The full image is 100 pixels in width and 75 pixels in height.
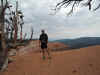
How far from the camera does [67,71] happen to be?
4375 millimetres

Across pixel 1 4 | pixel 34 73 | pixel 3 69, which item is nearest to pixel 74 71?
pixel 34 73

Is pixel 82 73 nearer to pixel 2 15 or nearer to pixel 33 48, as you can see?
pixel 2 15

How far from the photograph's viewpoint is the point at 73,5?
18.2 ft

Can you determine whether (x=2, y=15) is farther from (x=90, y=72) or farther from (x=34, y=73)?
(x=90, y=72)

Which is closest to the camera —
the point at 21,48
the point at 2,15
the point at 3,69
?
the point at 2,15

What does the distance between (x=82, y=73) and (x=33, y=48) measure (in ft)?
52.7

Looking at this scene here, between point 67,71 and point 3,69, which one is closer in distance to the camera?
point 67,71

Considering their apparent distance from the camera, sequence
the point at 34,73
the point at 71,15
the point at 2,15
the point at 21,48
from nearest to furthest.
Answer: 1. the point at 34,73
2. the point at 2,15
3. the point at 71,15
4. the point at 21,48

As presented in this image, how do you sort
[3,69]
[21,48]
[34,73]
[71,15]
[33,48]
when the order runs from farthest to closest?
[33,48] → [21,48] → [71,15] → [3,69] → [34,73]

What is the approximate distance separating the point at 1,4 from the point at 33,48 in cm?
1469

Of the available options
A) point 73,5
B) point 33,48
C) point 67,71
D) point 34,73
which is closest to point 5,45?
point 34,73

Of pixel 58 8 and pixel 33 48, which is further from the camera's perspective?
pixel 33 48

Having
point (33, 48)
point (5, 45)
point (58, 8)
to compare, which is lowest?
point (33, 48)

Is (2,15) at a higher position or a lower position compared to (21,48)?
higher
